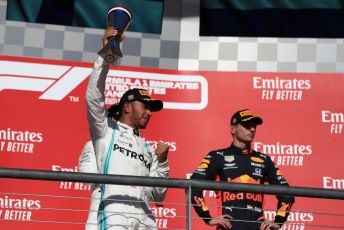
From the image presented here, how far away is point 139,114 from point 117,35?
1.70 ft

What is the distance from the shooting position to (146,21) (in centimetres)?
652

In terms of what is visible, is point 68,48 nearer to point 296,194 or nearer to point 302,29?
point 302,29

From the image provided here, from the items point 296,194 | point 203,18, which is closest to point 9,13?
point 203,18

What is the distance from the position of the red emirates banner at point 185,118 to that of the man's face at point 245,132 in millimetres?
1159

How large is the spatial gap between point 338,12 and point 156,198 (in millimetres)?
2763

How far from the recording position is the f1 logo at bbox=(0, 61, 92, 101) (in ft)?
20.4

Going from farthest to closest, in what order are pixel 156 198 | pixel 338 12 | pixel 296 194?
pixel 338 12
pixel 156 198
pixel 296 194

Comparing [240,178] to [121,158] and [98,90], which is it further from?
[98,90]

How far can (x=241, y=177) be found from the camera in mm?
4832

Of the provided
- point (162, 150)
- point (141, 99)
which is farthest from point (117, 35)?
point (162, 150)

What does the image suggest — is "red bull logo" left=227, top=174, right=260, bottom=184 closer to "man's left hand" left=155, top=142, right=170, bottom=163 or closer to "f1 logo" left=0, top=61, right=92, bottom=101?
"man's left hand" left=155, top=142, right=170, bottom=163

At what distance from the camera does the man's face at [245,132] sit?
5023mm

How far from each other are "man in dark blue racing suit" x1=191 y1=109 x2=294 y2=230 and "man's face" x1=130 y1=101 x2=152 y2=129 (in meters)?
0.57

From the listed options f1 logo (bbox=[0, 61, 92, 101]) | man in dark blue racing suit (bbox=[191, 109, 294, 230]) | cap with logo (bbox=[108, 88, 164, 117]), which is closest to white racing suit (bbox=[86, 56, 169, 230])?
cap with logo (bbox=[108, 88, 164, 117])
